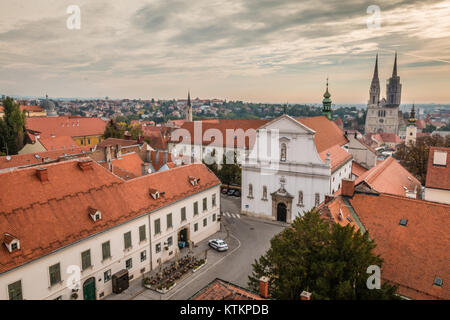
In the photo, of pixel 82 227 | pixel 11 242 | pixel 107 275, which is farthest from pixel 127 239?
pixel 11 242

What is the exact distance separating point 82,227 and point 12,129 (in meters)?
54.8

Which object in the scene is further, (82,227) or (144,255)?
(144,255)

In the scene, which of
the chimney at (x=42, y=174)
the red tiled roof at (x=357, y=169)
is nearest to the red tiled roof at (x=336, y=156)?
the red tiled roof at (x=357, y=169)

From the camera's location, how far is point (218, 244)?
3250 cm

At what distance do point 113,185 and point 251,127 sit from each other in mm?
37126

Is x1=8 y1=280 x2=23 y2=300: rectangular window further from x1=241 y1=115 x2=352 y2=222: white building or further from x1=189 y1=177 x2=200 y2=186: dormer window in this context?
x1=241 y1=115 x2=352 y2=222: white building

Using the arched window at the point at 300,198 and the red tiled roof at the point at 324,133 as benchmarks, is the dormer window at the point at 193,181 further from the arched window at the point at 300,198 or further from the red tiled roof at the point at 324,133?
the red tiled roof at the point at 324,133

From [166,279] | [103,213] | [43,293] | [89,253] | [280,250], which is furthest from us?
[166,279]

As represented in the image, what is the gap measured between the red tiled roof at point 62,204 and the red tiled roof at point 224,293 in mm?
11910

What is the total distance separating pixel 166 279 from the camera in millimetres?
26484

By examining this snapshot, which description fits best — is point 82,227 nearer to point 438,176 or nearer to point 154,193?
point 154,193
